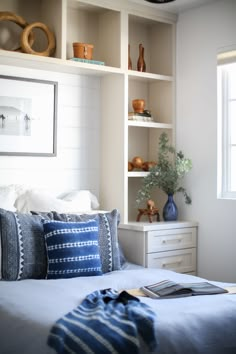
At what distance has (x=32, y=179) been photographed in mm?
3830

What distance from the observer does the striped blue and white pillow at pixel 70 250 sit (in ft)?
9.75

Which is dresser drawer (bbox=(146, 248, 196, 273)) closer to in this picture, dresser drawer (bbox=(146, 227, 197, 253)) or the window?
dresser drawer (bbox=(146, 227, 197, 253))

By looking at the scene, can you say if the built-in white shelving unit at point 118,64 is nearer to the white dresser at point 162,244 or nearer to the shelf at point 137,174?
the shelf at point 137,174

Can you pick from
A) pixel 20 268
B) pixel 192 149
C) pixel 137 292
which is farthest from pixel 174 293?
pixel 192 149

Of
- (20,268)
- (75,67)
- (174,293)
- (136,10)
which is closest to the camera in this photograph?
(174,293)

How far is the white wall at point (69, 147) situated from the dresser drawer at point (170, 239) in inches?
27.5

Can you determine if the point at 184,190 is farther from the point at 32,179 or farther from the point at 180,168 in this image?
the point at 32,179

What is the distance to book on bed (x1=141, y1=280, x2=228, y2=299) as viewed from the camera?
8.35 feet

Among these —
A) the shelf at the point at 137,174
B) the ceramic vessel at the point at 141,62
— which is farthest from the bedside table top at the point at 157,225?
the ceramic vessel at the point at 141,62

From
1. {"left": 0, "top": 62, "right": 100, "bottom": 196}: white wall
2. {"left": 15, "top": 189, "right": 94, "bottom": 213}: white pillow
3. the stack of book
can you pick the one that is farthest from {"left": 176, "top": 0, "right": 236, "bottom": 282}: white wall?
{"left": 15, "top": 189, "right": 94, "bottom": 213}: white pillow

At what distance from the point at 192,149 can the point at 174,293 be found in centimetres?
187

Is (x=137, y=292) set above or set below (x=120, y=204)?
below

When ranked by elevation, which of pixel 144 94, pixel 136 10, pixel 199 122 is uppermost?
pixel 136 10

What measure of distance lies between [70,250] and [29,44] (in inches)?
61.0
